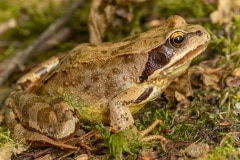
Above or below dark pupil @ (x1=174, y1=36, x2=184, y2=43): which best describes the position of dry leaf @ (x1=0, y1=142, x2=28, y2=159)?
below

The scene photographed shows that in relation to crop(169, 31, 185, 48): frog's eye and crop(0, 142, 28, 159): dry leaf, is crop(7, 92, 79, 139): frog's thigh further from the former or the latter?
crop(169, 31, 185, 48): frog's eye

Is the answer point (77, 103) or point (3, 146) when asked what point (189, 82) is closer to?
point (77, 103)

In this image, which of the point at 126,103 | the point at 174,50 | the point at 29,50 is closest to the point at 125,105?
the point at 126,103

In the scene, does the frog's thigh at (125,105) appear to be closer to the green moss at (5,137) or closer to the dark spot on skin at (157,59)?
the dark spot on skin at (157,59)

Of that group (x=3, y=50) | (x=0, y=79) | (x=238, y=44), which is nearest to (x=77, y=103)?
(x=0, y=79)

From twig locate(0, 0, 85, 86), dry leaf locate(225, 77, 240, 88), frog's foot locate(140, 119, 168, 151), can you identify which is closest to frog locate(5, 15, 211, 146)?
frog's foot locate(140, 119, 168, 151)

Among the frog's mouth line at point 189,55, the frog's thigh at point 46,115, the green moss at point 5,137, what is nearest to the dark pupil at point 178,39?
the frog's mouth line at point 189,55

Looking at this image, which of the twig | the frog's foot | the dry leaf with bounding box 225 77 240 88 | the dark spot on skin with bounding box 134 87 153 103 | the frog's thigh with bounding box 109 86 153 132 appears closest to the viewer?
the frog's foot

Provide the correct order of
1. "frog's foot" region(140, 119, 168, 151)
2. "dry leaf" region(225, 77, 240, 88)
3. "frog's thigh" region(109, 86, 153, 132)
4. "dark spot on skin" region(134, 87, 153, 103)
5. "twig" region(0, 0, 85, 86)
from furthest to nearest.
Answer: "twig" region(0, 0, 85, 86) → "dry leaf" region(225, 77, 240, 88) → "dark spot on skin" region(134, 87, 153, 103) → "frog's thigh" region(109, 86, 153, 132) → "frog's foot" region(140, 119, 168, 151)
